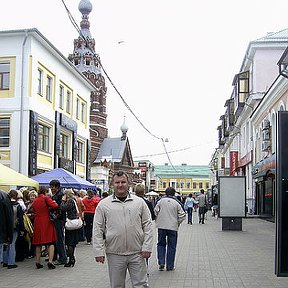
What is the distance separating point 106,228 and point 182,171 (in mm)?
126884

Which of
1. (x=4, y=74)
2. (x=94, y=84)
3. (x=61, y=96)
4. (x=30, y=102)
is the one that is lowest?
(x=30, y=102)

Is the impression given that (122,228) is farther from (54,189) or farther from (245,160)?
(245,160)

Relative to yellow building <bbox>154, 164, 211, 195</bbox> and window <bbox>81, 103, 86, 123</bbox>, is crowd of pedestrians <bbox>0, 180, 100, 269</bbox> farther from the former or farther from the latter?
yellow building <bbox>154, 164, 211, 195</bbox>

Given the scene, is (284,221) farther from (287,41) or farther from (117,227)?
(287,41)

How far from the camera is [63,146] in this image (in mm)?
37219

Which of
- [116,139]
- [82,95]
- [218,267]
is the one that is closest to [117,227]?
[218,267]

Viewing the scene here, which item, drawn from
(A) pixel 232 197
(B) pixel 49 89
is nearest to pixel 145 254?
(A) pixel 232 197

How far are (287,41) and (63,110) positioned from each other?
51.6ft

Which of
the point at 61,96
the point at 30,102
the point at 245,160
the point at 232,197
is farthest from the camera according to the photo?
the point at 245,160

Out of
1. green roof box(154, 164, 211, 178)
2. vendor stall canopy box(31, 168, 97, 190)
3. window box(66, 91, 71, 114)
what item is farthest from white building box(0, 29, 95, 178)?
green roof box(154, 164, 211, 178)

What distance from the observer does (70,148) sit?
126 feet

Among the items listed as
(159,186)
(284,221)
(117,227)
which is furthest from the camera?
(159,186)

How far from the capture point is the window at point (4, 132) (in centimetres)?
3052

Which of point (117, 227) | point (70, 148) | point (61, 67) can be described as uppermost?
point (61, 67)
